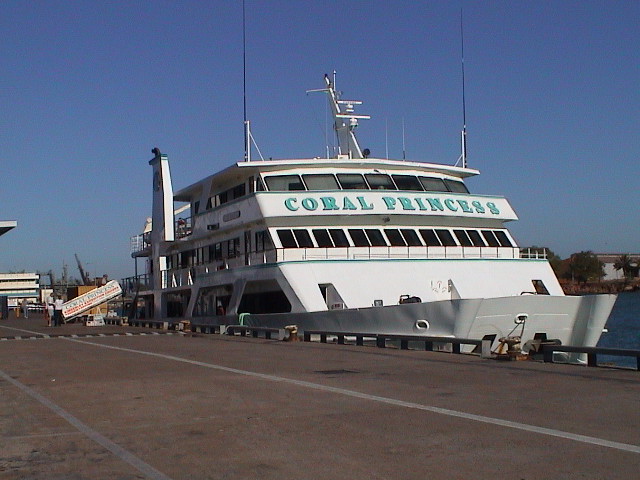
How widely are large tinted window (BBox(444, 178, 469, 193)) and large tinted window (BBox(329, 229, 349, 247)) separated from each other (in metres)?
4.52

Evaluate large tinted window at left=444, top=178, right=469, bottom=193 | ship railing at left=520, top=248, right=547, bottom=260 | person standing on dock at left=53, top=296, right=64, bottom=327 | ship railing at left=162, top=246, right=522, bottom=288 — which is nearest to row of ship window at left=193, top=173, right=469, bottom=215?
large tinted window at left=444, top=178, right=469, bottom=193

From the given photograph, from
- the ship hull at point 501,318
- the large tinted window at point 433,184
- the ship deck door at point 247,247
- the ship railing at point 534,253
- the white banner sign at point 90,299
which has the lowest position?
the ship hull at point 501,318

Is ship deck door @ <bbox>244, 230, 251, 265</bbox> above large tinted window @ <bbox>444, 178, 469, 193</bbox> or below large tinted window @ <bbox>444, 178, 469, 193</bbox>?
below

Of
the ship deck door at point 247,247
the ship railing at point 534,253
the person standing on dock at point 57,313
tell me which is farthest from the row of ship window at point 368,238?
the person standing on dock at point 57,313

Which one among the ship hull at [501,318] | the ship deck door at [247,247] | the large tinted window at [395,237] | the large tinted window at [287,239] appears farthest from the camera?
the ship deck door at [247,247]

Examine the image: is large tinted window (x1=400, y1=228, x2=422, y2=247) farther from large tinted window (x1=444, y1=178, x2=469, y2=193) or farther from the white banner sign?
the white banner sign

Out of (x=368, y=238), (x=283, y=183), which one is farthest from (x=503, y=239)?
(x=283, y=183)

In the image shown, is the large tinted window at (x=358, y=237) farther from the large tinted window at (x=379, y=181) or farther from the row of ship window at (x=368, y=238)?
the large tinted window at (x=379, y=181)

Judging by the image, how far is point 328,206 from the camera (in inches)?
970

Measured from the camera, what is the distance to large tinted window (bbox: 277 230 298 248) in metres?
24.7

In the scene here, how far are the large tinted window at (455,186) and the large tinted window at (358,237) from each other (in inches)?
160

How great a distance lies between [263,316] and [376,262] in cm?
457

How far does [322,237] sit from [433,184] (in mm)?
4503

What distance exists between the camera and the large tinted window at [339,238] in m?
24.8
